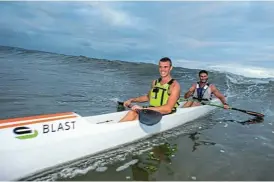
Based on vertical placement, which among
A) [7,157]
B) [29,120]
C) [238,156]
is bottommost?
[238,156]

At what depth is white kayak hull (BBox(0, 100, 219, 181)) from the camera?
12.8ft

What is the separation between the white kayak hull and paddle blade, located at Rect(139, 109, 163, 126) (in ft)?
1.29

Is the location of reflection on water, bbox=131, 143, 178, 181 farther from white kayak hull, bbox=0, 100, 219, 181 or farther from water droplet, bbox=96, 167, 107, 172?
white kayak hull, bbox=0, 100, 219, 181

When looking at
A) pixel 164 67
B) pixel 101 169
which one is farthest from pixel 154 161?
pixel 164 67

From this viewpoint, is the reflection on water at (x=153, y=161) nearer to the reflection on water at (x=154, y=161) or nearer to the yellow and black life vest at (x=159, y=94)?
the reflection on water at (x=154, y=161)

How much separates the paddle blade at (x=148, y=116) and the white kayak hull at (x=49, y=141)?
0.39 meters

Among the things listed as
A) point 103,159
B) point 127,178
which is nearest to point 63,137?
point 103,159

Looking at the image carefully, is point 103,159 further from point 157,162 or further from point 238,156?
point 238,156

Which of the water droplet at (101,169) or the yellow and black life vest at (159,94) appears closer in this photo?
the water droplet at (101,169)

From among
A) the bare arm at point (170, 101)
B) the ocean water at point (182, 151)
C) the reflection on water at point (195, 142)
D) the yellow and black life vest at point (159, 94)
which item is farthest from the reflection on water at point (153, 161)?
the yellow and black life vest at point (159, 94)

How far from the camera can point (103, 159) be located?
5031 mm

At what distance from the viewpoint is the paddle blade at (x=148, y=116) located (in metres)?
5.59

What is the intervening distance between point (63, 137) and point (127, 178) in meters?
1.30

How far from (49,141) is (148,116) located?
2136mm
